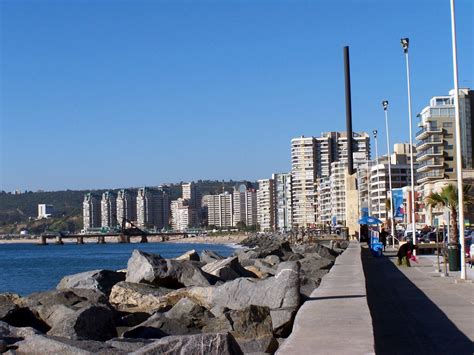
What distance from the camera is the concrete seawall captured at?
7.33m

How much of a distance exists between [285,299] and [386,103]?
1888 inches

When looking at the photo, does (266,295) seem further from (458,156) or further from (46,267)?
(46,267)

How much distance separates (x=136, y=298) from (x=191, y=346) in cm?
999

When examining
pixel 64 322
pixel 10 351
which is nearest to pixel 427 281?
pixel 64 322

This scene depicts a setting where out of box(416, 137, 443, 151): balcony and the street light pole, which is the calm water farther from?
box(416, 137, 443, 151): balcony

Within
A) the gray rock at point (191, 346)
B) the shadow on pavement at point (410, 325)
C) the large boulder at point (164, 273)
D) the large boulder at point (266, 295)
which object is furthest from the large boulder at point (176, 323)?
the gray rock at point (191, 346)

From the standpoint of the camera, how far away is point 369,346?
24.2 ft

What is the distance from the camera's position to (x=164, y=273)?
20031 millimetres

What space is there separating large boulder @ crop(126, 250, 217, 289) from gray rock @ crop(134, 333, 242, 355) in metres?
11.4

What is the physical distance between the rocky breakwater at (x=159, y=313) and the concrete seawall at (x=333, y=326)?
0.65 metres

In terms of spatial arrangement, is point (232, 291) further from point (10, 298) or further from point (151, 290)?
point (10, 298)

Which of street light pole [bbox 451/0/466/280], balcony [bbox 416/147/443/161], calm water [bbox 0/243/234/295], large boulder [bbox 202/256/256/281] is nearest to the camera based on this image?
large boulder [bbox 202/256/256/281]

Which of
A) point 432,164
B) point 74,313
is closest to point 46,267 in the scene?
point 74,313

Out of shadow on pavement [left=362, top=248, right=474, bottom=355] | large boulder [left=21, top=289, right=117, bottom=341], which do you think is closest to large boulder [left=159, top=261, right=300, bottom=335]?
shadow on pavement [left=362, top=248, right=474, bottom=355]
